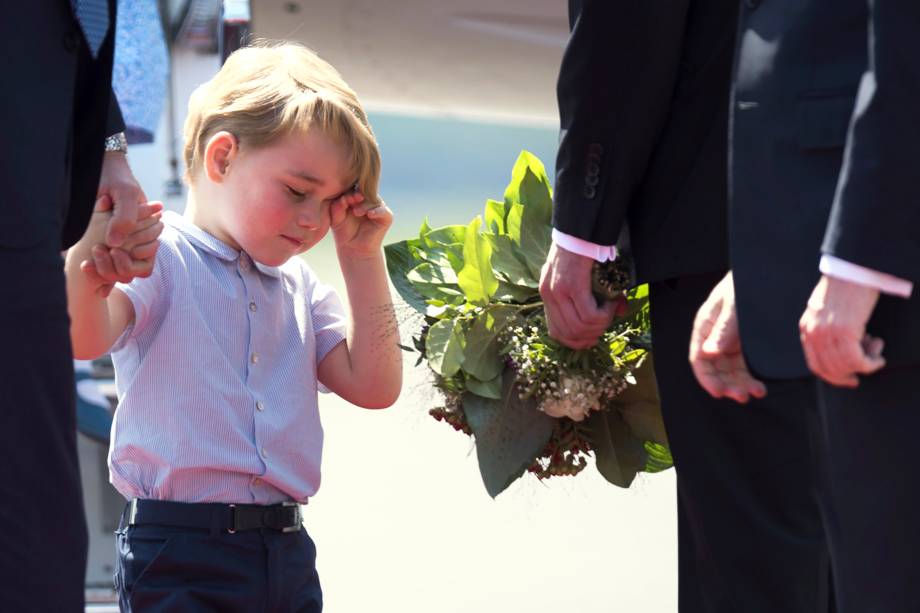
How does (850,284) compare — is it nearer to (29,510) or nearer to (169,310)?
(29,510)

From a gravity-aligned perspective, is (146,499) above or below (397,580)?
above

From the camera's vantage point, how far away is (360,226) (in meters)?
2.29

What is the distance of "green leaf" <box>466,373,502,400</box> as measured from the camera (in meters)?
2.09

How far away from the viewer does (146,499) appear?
A: 2.04 m

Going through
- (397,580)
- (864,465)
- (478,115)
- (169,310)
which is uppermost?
(864,465)

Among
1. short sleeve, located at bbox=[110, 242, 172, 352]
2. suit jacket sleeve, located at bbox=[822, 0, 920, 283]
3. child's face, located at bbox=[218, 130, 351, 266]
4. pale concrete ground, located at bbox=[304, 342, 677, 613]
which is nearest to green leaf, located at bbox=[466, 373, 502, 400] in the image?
child's face, located at bbox=[218, 130, 351, 266]

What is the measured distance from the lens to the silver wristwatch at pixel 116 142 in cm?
169

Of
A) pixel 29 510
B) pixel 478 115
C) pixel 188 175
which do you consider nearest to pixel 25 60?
pixel 29 510

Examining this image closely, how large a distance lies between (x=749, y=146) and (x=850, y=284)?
0.77ft

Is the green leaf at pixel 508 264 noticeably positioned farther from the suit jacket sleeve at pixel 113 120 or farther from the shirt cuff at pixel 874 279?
the shirt cuff at pixel 874 279

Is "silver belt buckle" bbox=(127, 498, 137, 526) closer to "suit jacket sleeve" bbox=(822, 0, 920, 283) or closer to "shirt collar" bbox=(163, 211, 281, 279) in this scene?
"shirt collar" bbox=(163, 211, 281, 279)

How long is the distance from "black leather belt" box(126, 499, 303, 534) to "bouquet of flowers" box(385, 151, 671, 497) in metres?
0.34

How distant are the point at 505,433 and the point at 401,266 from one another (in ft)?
1.26

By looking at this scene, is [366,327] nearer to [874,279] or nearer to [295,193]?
[295,193]
